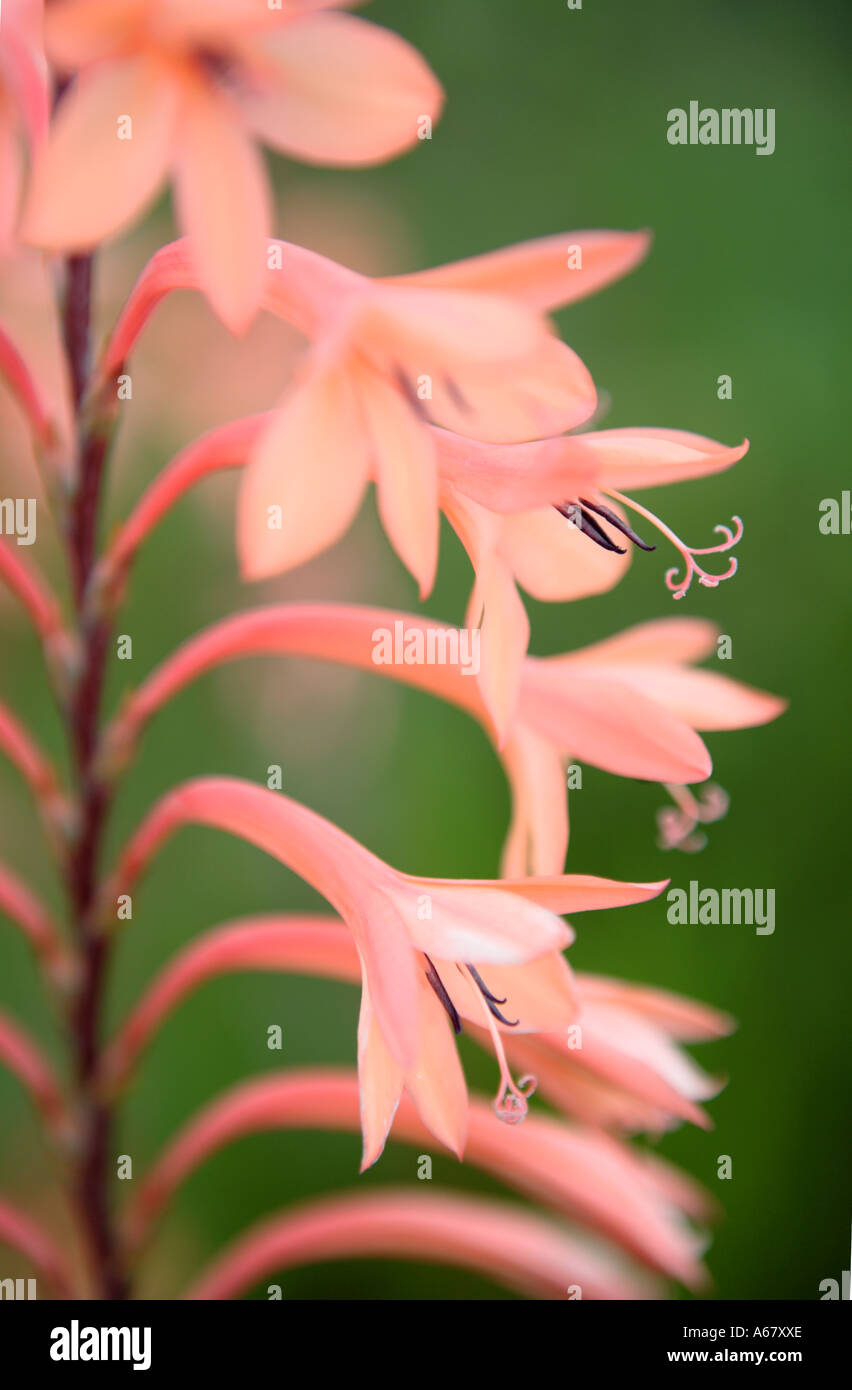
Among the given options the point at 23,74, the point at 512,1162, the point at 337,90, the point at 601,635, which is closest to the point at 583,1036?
the point at 512,1162

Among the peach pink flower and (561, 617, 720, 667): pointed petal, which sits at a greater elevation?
(561, 617, 720, 667): pointed petal

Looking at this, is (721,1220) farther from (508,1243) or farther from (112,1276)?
(112,1276)

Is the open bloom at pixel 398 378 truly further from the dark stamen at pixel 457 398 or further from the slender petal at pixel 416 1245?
the slender petal at pixel 416 1245

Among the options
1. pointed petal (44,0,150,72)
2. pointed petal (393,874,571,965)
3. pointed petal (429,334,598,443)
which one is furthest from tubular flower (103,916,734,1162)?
pointed petal (44,0,150,72)

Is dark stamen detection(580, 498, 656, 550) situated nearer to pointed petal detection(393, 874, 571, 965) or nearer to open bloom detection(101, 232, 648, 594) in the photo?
open bloom detection(101, 232, 648, 594)

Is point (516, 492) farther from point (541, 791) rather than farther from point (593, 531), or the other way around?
point (541, 791)

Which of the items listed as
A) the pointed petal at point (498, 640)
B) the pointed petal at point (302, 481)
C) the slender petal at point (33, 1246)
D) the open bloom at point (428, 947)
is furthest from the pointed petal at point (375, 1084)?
the slender petal at point (33, 1246)

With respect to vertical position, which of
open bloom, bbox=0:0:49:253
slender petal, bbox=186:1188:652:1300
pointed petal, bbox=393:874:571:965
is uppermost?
open bloom, bbox=0:0:49:253
